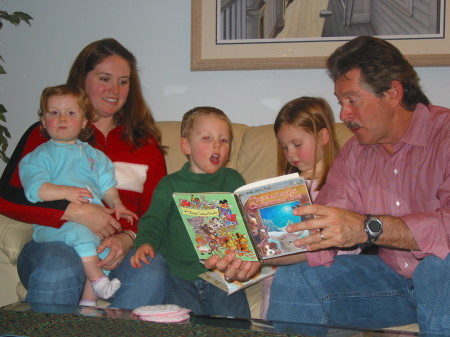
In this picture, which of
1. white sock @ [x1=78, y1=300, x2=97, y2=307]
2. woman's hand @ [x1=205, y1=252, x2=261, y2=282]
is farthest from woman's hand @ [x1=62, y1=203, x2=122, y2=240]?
woman's hand @ [x1=205, y1=252, x2=261, y2=282]

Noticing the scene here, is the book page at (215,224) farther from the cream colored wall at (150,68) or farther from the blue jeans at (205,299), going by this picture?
the cream colored wall at (150,68)

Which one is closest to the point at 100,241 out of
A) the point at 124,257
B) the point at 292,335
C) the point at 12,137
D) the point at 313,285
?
the point at 124,257

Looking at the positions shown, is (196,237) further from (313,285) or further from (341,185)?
(341,185)

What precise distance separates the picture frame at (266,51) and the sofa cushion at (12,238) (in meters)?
1.28

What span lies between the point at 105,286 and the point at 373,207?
101 centimetres

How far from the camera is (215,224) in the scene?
1731 mm

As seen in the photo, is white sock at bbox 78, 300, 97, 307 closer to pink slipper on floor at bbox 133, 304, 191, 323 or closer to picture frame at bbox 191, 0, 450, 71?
pink slipper on floor at bbox 133, 304, 191, 323

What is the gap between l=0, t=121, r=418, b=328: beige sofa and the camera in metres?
2.19

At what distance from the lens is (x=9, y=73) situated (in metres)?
3.25

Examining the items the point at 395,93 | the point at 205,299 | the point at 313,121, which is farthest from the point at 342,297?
the point at 313,121

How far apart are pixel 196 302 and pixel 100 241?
45cm

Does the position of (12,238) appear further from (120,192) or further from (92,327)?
(92,327)

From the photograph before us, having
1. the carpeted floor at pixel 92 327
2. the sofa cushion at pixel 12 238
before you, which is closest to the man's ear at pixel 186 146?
the sofa cushion at pixel 12 238

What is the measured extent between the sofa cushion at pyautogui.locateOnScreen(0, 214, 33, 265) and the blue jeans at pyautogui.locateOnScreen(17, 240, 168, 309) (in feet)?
0.49
